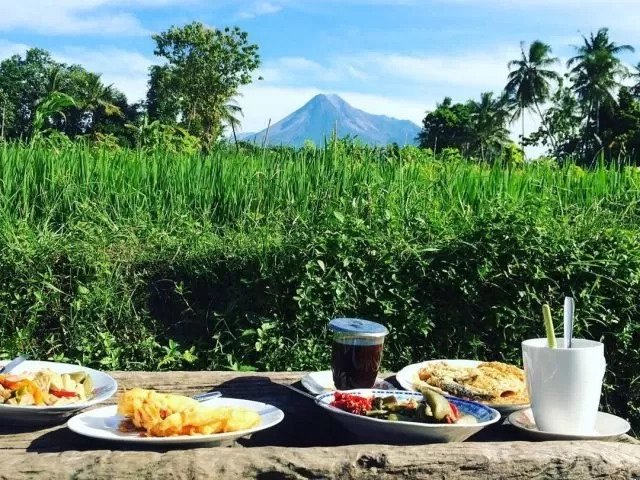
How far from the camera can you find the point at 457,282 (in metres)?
3.84

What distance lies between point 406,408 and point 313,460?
319mm

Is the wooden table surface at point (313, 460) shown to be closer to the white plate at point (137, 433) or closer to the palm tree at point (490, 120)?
the white plate at point (137, 433)

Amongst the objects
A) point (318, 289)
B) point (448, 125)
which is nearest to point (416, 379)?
point (318, 289)

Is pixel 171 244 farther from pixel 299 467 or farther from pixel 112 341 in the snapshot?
pixel 299 467

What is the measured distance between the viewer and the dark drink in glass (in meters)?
2.00

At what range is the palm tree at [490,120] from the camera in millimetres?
46500

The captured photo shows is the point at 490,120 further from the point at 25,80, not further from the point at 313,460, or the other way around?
the point at 313,460

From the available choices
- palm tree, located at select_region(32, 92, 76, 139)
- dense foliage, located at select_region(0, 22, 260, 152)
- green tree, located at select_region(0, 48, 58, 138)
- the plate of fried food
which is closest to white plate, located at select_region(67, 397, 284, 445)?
the plate of fried food

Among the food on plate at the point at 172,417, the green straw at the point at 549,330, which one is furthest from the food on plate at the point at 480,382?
the food on plate at the point at 172,417

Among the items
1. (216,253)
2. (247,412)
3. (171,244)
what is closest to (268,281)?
(216,253)

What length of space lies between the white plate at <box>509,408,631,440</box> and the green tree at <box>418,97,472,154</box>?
147ft

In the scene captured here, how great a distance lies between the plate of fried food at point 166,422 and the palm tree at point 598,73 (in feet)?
143

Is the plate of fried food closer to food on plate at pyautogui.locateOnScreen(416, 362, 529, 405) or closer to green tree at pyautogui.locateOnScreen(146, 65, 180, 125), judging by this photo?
food on plate at pyautogui.locateOnScreen(416, 362, 529, 405)

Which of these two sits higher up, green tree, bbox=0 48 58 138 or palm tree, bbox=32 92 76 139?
green tree, bbox=0 48 58 138
